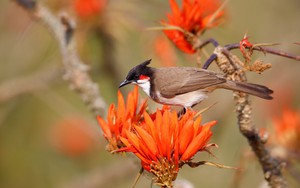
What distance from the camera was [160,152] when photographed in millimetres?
1847

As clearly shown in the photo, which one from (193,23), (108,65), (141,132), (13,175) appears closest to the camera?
(141,132)

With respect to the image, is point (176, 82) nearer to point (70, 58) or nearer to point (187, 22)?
point (187, 22)

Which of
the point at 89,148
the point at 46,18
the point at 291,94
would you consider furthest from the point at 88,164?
the point at 46,18

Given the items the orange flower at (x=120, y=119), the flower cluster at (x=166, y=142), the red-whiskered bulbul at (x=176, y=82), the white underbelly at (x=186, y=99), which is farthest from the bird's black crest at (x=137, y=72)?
the flower cluster at (x=166, y=142)

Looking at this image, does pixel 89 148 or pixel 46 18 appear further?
pixel 89 148

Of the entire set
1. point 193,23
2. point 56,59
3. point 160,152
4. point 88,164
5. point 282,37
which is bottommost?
point 160,152

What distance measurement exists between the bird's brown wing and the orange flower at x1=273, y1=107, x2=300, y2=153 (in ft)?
2.53

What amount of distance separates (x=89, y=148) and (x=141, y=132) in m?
3.56

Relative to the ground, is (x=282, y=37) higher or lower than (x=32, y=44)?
lower

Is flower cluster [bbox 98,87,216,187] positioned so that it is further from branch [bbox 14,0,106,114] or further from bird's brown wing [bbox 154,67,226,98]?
branch [bbox 14,0,106,114]

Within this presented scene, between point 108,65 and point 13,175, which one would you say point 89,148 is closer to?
point 13,175

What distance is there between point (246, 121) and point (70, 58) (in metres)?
1.30

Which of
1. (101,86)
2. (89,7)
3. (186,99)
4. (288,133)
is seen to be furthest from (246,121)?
(101,86)

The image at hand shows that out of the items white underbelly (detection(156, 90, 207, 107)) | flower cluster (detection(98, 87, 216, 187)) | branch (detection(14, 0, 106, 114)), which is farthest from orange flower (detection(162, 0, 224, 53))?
branch (detection(14, 0, 106, 114))
